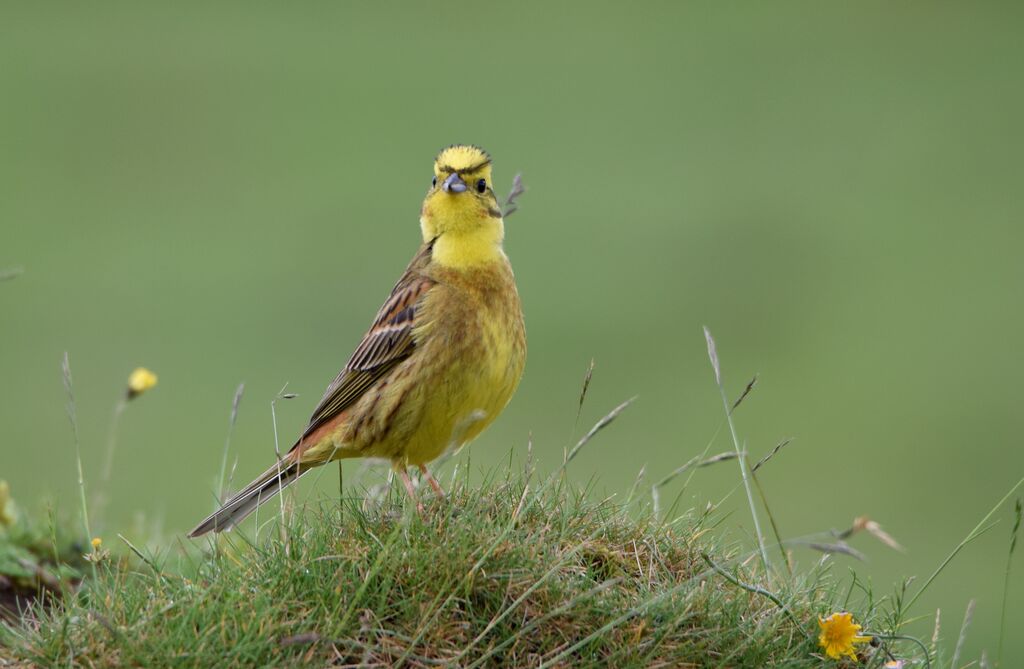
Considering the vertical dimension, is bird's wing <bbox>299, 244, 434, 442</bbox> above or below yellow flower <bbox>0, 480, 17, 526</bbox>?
above

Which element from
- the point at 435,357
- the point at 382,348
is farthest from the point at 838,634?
the point at 382,348

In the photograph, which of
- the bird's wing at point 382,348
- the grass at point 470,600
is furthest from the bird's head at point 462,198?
the grass at point 470,600

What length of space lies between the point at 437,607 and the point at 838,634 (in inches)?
44.7

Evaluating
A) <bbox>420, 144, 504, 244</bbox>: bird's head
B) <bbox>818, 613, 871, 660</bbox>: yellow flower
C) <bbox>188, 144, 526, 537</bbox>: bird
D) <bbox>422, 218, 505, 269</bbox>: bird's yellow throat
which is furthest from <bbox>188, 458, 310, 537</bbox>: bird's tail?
<bbox>818, 613, 871, 660</bbox>: yellow flower

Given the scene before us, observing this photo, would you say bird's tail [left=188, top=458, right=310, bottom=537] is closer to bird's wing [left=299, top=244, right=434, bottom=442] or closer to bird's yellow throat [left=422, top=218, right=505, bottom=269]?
bird's wing [left=299, top=244, right=434, bottom=442]

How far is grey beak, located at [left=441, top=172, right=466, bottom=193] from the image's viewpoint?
5715mm

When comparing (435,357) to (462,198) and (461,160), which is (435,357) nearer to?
(462,198)

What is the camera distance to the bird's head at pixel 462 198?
581cm

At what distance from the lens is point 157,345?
1436 centimetres

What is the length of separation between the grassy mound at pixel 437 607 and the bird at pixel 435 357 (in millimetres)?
658

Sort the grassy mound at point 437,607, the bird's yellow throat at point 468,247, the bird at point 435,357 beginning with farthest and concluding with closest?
the bird's yellow throat at point 468,247 → the bird at point 435,357 → the grassy mound at point 437,607

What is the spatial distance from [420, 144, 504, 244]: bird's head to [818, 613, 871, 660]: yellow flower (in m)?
2.17

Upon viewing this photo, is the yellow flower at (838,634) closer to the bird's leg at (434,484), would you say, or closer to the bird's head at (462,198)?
the bird's leg at (434,484)

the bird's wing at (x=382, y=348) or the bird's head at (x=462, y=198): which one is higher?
the bird's head at (x=462, y=198)
